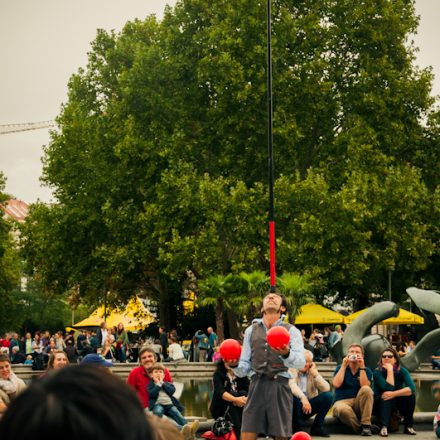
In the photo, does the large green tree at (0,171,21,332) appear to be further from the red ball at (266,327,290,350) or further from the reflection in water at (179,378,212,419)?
the red ball at (266,327,290,350)

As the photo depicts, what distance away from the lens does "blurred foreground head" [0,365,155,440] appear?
1.41 m

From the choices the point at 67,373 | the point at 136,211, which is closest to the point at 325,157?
the point at 136,211

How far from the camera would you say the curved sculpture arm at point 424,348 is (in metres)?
26.8

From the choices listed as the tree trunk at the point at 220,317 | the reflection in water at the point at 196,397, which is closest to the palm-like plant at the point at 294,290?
the reflection in water at the point at 196,397

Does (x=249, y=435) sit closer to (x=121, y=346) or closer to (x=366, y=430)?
(x=366, y=430)

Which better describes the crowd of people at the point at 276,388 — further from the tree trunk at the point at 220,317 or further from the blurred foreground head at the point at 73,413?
the tree trunk at the point at 220,317

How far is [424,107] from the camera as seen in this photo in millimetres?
50844

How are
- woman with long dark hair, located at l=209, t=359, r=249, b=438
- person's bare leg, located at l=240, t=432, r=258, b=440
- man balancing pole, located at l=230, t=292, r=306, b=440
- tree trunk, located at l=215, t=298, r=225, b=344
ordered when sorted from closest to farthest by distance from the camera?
man balancing pole, located at l=230, t=292, r=306, b=440, person's bare leg, located at l=240, t=432, r=258, b=440, woman with long dark hair, located at l=209, t=359, r=249, b=438, tree trunk, located at l=215, t=298, r=225, b=344

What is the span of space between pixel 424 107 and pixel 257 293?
14.2 meters

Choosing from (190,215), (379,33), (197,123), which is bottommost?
(190,215)

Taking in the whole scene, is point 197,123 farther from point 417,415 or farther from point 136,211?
point 417,415

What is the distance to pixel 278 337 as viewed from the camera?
9055 mm

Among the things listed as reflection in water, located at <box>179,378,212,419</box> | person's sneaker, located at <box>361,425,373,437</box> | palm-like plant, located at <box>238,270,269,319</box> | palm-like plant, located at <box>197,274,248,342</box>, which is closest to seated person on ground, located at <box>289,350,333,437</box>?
person's sneaker, located at <box>361,425,373,437</box>

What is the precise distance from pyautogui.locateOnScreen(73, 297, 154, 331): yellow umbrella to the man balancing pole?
1910 inches
